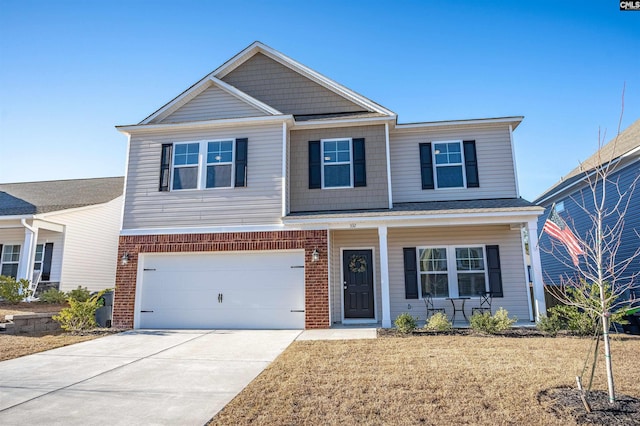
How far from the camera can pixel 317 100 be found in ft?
40.0

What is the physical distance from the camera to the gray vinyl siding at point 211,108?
1133cm

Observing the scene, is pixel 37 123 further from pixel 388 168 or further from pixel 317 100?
pixel 388 168

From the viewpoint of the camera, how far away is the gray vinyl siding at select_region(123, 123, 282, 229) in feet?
34.8

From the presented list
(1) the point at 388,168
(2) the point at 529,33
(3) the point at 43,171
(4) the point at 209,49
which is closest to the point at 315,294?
(1) the point at 388,168

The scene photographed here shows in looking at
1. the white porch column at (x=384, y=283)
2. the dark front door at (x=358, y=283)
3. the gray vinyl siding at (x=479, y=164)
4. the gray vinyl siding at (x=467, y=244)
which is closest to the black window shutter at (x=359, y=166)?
the gray vinyl siding at (x=479, y=164)

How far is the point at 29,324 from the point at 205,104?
24.0 ft

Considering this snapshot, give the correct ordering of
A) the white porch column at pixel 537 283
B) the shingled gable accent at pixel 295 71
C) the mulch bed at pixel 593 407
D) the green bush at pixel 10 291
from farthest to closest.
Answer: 1. the green bush at pixel 10 291
2. the shingled gable accent at pixel 295 71
3. the white porch column at pixel 537 283
4. the mulch bed at pixel 593 407

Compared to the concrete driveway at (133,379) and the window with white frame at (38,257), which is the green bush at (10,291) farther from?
the concrete driveway at (133,379)

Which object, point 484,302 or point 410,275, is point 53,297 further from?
point 484,302

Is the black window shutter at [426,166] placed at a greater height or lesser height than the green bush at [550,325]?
greater

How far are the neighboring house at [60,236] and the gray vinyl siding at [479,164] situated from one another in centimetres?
1225

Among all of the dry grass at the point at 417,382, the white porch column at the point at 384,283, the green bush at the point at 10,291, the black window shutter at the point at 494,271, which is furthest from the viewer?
the green bush at the point at 10,291

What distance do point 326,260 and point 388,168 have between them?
316cm

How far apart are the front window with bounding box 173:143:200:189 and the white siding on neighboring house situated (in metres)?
6.36
